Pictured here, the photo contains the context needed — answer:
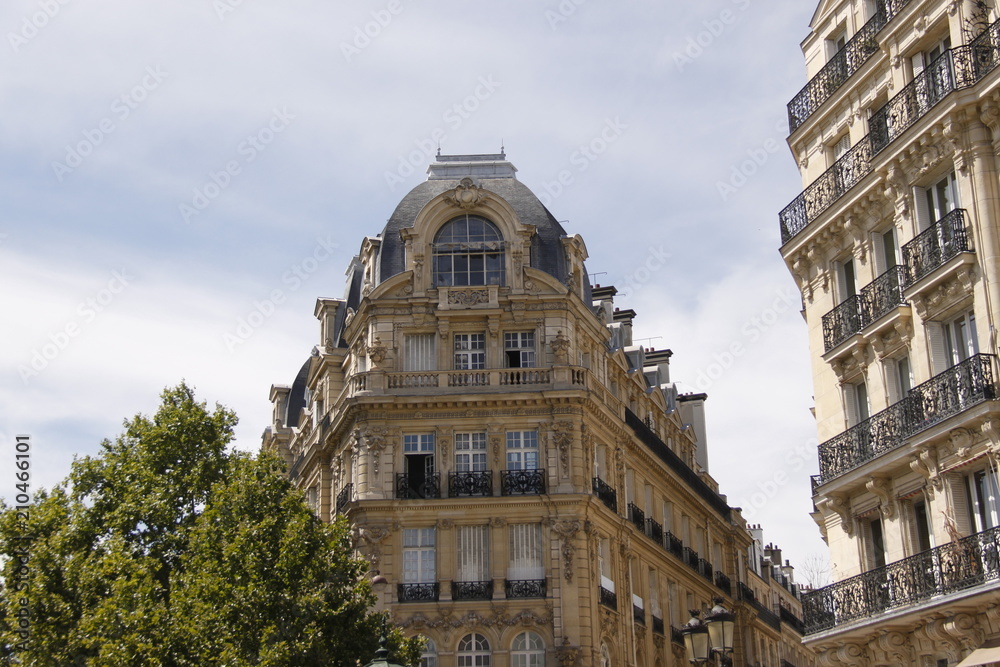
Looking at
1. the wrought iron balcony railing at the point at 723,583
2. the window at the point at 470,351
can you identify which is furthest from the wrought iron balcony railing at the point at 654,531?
the window at the point at 470,351

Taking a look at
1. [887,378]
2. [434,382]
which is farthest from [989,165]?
[434,382]

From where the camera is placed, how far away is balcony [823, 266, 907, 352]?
21.3m

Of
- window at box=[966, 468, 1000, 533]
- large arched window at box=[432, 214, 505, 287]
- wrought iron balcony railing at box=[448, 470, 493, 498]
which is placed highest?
large arched window at box=[432, 214, 505, 287]

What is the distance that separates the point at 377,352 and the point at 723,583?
19527mm

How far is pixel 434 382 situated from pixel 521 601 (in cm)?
670

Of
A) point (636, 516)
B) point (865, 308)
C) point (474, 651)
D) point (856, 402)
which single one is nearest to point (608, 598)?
point (474, 651)

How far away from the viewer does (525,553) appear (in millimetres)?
35406

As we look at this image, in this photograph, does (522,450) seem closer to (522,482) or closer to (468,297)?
(522,482)

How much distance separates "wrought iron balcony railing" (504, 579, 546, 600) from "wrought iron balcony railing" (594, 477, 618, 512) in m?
3.40

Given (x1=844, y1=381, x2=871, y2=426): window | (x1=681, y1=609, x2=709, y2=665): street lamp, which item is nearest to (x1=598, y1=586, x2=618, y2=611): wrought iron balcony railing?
(x1=844, y1=381, x2=871, y2=426): window

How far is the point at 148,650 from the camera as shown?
25.5 metres

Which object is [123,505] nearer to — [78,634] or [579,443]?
[78,634]

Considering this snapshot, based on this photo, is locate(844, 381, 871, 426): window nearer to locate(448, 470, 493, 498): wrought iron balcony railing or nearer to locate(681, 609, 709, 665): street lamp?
locate(681, 609, 709, 665): street lamp

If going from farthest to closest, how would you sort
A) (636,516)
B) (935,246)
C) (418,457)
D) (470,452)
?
(636,516), (418,457), (470,452), (935,246)
